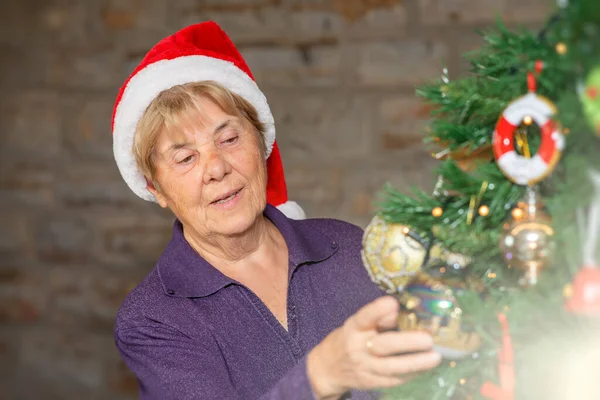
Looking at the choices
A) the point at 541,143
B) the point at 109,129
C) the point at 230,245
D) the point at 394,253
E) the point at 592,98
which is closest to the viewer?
the point at 592,98

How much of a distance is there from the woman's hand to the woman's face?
47 centimetres

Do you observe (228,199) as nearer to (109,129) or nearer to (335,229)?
(335,229)

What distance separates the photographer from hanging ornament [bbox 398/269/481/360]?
28.3 inches

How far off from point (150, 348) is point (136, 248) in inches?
54.9

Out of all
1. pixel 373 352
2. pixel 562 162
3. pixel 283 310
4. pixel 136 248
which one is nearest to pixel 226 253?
pixel 283 310

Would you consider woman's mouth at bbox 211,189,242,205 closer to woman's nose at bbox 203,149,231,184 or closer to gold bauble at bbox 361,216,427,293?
woman's nose at bbox 203,149,231,184

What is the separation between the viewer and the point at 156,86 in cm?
131

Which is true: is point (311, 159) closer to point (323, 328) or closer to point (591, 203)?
point (323, 328)

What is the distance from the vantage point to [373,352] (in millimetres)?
787

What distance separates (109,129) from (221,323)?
1.44 meters

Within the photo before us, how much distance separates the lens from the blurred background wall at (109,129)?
234cm

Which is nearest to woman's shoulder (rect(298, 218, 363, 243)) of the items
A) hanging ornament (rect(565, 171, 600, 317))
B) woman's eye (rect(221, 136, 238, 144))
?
woman's eye (rect(221, 136, 238, 144))

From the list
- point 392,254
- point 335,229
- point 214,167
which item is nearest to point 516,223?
point 392,254

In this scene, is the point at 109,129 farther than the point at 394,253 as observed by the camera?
Yes
